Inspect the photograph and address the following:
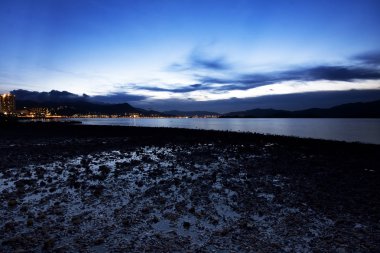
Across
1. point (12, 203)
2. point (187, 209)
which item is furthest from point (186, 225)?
point (12, 203)

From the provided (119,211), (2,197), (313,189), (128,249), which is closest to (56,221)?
(119,211)

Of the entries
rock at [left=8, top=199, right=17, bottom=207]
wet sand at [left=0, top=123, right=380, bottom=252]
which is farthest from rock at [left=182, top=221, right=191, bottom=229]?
rock at [left=8, top=199, right=17, bottom=207]

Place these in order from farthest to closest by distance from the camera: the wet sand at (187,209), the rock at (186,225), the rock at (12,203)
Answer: the rock at (12,203) → the rock at (186,225) → the wet sand at (187,209)

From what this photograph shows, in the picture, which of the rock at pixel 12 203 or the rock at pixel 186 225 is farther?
the rock at pixel 12 203

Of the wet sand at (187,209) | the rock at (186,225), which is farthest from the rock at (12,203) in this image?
the rock at (186,225)

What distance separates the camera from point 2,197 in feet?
41.6

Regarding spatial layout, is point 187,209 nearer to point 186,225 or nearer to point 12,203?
point 186,225

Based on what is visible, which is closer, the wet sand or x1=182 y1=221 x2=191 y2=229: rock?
the wet sand

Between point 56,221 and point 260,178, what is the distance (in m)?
11.3

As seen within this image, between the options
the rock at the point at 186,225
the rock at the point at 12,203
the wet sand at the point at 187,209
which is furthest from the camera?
the rock at the point at 12,203

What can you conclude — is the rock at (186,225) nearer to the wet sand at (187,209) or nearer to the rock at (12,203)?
the wet sand at (187,209)

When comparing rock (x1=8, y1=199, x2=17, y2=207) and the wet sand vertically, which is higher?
rock (x1=8, y1=199, x2=17, y2=207)

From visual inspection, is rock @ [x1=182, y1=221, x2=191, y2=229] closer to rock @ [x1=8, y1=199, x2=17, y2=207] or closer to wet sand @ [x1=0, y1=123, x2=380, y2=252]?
wet sand @ [x1=0, y1=123, x2=380, y2=252]

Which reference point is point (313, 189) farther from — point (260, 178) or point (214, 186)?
point (214, 186)
